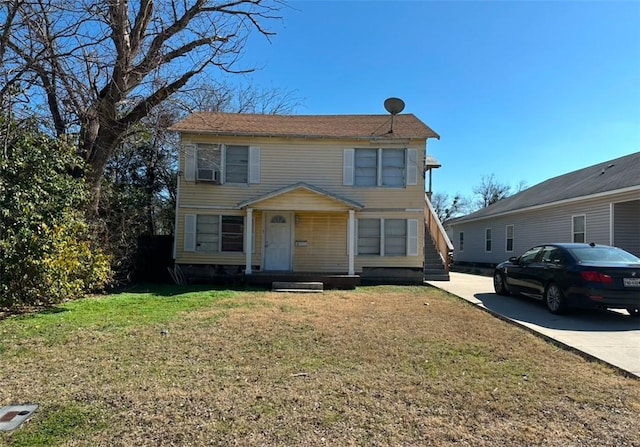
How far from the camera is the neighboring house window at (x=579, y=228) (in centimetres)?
1561

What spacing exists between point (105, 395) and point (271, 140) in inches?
452

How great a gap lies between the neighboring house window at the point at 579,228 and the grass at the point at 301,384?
10.6 meters

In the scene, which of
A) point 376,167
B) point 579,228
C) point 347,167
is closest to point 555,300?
point 376,167

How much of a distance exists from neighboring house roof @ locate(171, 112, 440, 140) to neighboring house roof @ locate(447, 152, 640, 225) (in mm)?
6013

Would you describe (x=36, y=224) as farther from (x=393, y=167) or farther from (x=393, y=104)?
(x=393, y=104)

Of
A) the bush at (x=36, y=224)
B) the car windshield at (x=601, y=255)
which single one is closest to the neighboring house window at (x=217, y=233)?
the bush at (x=36, y=224)

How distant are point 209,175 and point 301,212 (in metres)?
3.37

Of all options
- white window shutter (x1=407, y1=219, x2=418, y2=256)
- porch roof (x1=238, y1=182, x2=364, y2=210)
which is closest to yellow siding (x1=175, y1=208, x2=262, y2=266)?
porch roof (x1=238, y1=182, x2=364, y2=210)

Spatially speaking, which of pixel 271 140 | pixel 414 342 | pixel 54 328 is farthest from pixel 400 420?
pixel 271 140

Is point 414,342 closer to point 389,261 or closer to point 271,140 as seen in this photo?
point 389,261

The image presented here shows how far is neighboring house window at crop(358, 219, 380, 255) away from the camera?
48.2ft

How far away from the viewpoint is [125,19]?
10.8 m

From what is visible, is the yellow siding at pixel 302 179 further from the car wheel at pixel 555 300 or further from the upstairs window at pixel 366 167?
the car wheel at pixel 555 300

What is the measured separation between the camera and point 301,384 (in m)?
4.37
